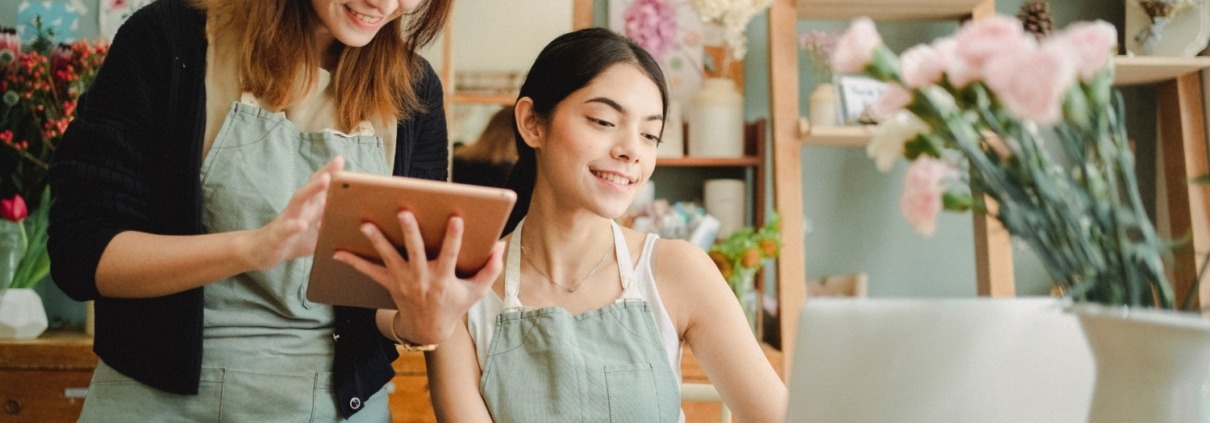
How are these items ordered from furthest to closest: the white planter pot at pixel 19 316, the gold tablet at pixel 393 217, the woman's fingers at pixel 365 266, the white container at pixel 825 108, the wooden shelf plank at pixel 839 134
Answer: the white container at pixel 825 108 → the wooden shelf plank at pixel 839 134 → the white planter pot at pixel 19 316 → the woman's fingers at pixel 365 266 → the gold tablet at pixel 393 217

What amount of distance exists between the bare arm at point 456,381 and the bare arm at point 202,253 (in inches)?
15.5

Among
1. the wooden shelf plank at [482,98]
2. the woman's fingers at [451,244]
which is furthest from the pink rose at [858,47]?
the wooden shelf plank at [482,98]

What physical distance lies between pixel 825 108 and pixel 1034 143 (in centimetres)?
203

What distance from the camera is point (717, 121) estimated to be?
2.67 metres

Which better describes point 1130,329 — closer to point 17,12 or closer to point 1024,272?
point 1024,272

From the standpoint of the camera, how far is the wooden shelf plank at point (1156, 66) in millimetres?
2553

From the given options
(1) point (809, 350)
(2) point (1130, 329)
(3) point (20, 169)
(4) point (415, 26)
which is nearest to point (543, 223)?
(4) point (415, 26)

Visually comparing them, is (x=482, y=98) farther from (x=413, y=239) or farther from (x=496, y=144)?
(x=413, y=239)

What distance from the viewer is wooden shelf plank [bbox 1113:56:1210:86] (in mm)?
2553

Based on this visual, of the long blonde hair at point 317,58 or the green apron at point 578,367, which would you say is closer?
the long blonde hair at point 317,58

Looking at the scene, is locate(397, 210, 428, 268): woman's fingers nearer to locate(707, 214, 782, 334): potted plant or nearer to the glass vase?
locate(707, 214, 782, 334): potted plant

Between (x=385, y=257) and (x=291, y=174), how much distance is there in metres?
0.35

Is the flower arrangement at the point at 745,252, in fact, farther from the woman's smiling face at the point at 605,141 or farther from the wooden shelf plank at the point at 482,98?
the woman's smiling face at the point at 605,141

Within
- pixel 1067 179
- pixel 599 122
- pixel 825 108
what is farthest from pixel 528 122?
pixel 825 108
